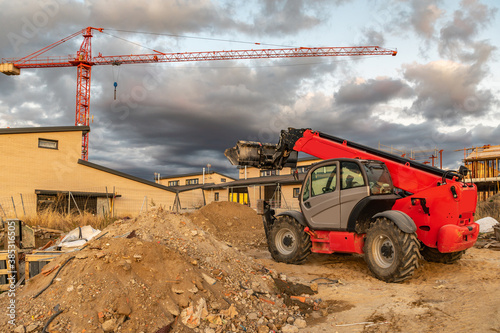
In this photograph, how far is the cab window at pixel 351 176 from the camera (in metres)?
8.03

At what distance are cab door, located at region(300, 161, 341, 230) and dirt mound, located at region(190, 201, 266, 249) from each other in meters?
4.97

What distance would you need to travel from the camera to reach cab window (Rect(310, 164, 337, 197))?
28.1 feet

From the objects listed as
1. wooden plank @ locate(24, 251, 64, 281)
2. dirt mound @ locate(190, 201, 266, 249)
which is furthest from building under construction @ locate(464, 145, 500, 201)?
wooden plank @ locate(24, 251, 64, 281)

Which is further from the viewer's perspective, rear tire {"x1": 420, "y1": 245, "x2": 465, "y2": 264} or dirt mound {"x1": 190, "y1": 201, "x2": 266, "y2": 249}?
dirt mound {"x1": 190, "y1": 201, "x2": 266, "y2": 249}

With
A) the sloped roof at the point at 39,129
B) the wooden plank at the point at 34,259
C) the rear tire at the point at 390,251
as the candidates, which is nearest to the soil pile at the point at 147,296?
the wooden plank at the point at 34,259

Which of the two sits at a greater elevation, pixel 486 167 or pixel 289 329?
pixel 486 167

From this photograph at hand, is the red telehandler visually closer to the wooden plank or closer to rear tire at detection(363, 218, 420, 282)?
rear tire at detection(363, 218, 420, 282)

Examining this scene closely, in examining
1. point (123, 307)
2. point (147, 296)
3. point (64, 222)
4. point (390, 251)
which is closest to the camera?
point (123, 307)

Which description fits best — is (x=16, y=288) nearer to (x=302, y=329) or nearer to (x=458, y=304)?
(x=302, y=329)

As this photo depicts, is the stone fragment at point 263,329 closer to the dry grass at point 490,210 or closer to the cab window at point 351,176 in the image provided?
the cab window at point 351,176

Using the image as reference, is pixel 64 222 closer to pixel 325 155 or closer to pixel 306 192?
pixel 306 192

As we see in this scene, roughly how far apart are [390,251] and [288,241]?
9.76ft

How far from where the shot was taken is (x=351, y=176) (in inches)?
323

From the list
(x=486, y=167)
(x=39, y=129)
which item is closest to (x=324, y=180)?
(x=39, y=129)
